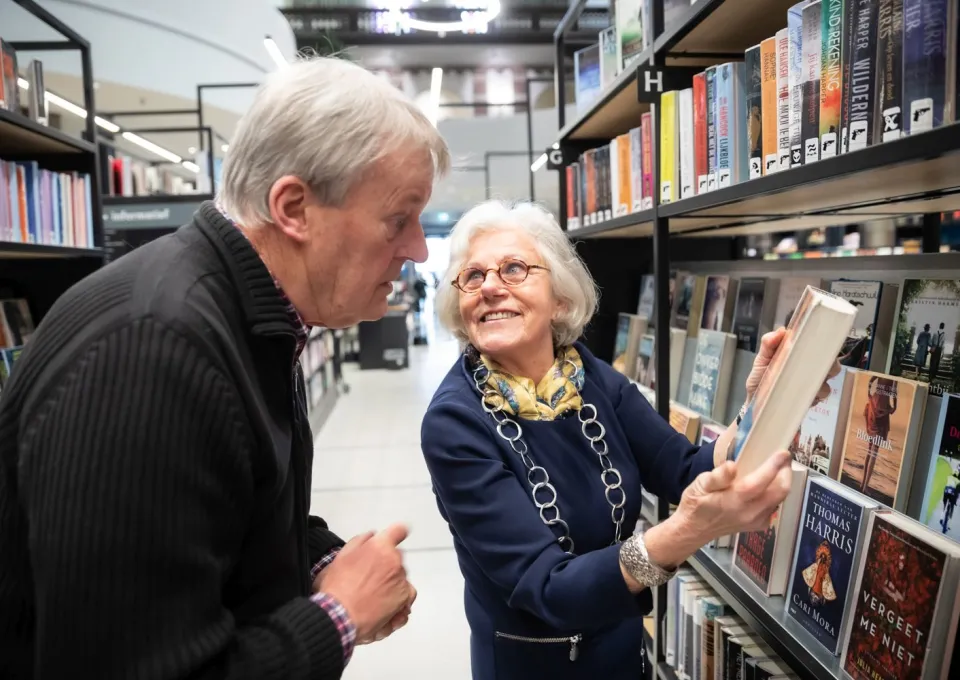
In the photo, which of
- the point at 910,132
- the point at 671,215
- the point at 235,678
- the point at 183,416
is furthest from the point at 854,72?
the point at 235,678

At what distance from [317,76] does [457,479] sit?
2.54ft

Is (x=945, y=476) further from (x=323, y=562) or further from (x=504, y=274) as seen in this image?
(x=323, y=562)

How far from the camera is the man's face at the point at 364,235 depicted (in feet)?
3.00

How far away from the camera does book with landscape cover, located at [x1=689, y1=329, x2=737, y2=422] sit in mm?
2020

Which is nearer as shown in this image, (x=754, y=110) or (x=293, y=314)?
(x=293, y=314)

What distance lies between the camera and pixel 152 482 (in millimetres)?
685

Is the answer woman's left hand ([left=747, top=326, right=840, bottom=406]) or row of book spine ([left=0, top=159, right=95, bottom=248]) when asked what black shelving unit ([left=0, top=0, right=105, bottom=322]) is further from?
woman's left hand ([left=747, top=326, right=840, bottom=406])

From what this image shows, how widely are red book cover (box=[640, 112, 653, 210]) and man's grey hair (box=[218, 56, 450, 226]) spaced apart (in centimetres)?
140

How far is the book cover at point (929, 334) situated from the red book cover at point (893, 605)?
30cm

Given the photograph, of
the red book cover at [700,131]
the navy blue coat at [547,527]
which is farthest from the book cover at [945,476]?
the red book cover at [700,131]

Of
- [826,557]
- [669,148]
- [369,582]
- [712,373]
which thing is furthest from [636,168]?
[369,582]

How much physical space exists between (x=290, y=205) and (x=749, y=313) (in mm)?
1534

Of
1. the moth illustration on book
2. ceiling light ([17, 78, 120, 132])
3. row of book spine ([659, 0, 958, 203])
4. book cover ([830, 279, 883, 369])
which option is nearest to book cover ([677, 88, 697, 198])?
row of book spine ([659, 0, 958, 203])

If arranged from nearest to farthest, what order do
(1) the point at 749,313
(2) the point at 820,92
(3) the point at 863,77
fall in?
(3) the point at 863,77 → (2) the point at 820,92 → (1) the point at 749,313
